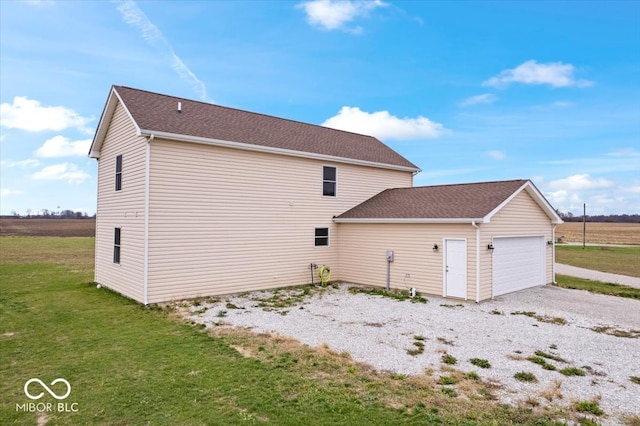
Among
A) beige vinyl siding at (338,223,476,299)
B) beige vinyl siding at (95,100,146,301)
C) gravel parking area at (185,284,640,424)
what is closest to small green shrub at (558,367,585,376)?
gravel parking area at (185,284,640,424)

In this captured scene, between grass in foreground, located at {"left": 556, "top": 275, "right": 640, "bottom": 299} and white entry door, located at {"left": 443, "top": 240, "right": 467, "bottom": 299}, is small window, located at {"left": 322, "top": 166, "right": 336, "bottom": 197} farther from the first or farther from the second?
grass in foreground, located at {"left": 556, "top": 275, "right": 640, "bottom": 299}

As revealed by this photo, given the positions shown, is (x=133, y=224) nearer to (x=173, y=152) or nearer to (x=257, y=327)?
(x=173, y=152)

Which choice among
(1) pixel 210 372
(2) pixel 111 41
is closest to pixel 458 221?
(1) pixel 210 372

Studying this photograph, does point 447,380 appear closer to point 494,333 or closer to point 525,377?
point 525,377

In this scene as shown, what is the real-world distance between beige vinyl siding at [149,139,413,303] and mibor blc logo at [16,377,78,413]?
5.35 m

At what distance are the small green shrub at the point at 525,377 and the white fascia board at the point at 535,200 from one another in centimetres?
614

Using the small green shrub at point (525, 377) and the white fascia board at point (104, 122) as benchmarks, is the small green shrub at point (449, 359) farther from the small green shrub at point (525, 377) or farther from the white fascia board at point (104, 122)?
the white fascia board at point (104, 122)

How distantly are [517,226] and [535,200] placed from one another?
1915 mm

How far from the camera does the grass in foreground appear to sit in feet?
43.4

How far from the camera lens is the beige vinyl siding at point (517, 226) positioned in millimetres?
11703

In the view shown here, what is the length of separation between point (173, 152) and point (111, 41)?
7.11 m

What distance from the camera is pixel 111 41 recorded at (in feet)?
47.4

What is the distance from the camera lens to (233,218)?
12.5 meters

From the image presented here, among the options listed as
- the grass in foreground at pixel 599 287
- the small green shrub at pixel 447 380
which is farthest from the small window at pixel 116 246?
the grass in foreground at pixel 599 287
